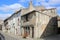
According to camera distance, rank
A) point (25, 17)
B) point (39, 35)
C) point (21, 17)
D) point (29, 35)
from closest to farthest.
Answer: point (39, 35) < point (29, 35) < point (25, 17) < point (21, 17)

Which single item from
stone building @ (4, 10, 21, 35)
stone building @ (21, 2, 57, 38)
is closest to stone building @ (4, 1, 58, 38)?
stone building @ (21, 2, 57, 38)

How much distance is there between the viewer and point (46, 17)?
28.8m

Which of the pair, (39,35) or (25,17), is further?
(25,17)

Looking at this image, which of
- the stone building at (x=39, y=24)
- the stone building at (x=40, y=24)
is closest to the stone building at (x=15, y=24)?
the stone building at (x=39, y=24)

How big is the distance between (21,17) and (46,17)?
27.3ft

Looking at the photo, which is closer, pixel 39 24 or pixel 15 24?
pixel 39 24

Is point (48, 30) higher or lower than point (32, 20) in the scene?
lower

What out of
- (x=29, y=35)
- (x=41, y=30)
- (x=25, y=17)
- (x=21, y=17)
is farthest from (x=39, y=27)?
(x=21, y=17)

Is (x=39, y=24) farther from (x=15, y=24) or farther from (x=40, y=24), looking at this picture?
(x=15, y=24)

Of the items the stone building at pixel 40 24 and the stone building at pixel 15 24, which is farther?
the stone building at pixel 15 24

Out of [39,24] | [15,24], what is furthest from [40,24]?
[15,24]

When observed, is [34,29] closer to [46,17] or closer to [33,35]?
[33,35]

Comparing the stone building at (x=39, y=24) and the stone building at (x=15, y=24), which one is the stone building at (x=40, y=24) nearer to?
the stone building at (x=39, y=24)

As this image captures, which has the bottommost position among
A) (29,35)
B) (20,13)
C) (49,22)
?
(29,35)
